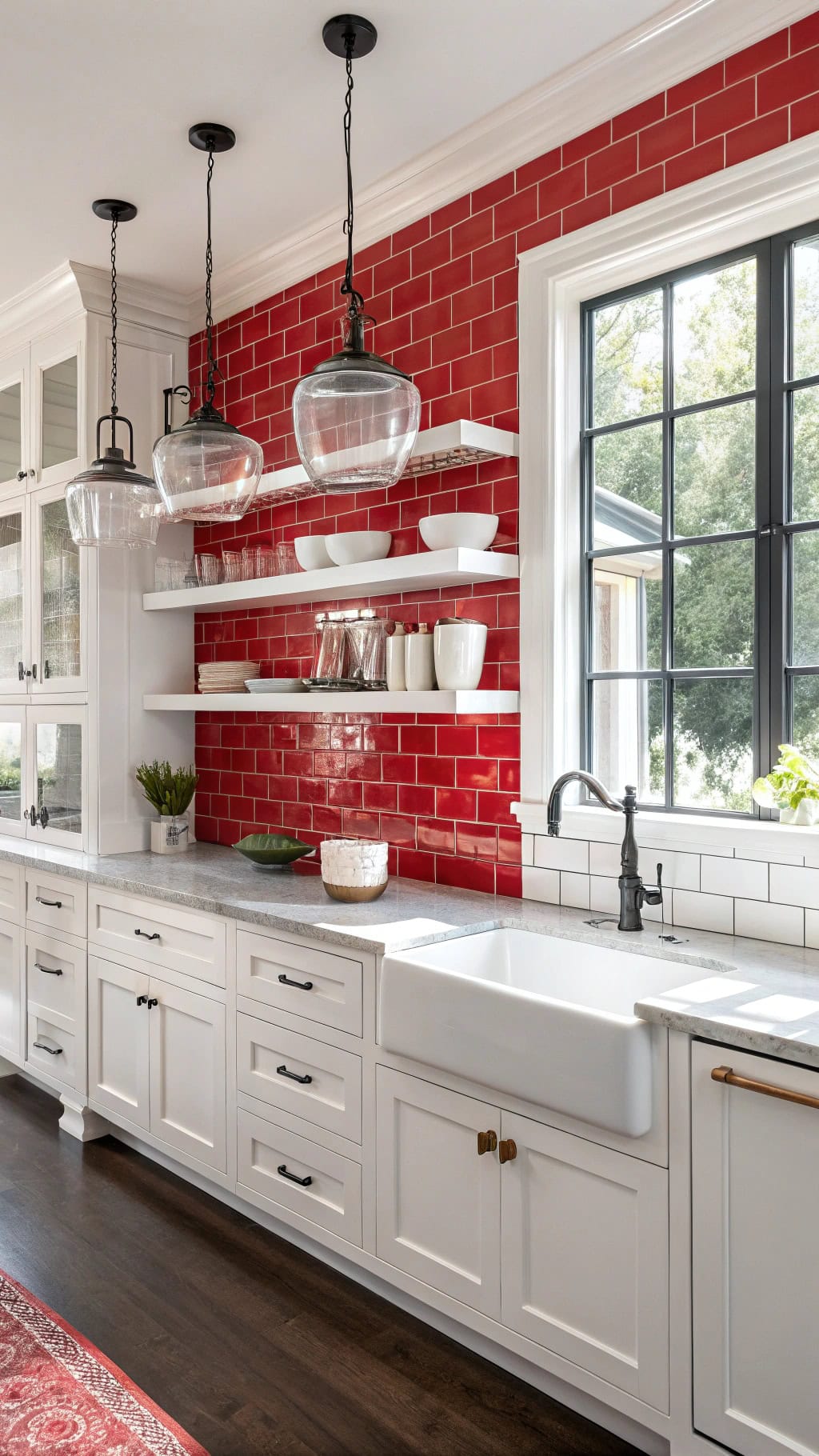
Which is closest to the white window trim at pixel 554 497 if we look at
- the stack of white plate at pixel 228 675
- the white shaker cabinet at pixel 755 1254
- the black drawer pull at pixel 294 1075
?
the black drawer pull at pixel 294 1075

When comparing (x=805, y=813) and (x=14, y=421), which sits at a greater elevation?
(x=14, y=421)

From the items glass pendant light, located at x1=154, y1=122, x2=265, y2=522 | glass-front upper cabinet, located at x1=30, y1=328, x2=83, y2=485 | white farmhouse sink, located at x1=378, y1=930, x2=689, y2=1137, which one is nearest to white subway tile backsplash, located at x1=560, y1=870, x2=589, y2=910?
white farmhouse sink, located at x1=378, y1=930, x2=689, y2=1137

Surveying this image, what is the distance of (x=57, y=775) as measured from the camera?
12.8 feet

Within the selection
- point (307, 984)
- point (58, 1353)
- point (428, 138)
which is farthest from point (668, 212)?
point (58, 1353)

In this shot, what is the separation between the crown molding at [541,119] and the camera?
7.39ft

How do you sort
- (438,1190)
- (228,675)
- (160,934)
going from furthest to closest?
(228,675) < (160,934) < (438,1190)

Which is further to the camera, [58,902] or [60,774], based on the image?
[60,774]

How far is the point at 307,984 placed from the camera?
8.09 ft

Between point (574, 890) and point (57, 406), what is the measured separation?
2724 mm

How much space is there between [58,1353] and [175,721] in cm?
227

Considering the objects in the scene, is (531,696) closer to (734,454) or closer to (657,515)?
(657,515)

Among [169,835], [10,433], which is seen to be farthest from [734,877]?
[10,433]

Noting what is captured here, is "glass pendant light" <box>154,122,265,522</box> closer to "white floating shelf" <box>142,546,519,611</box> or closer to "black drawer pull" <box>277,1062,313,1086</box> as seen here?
"white floating shelf" <box>142,546,519,611</box>

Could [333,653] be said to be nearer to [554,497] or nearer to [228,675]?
[228,675]
